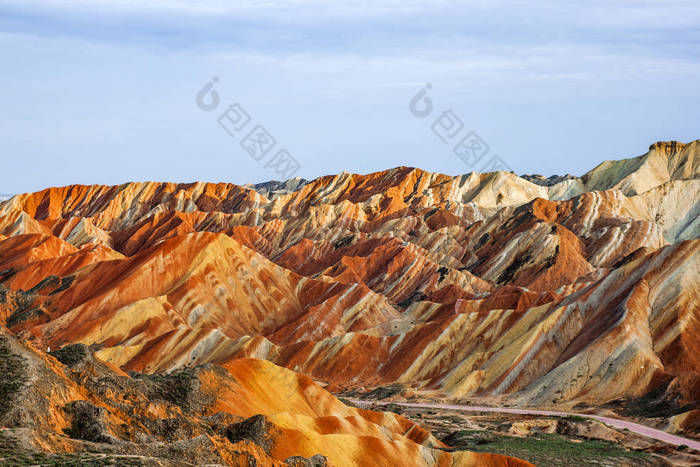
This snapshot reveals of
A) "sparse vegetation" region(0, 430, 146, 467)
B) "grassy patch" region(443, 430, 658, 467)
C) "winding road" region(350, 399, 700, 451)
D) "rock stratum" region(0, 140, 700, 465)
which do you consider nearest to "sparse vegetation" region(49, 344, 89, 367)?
"rock stratum" region(0, 140, 700, 465)

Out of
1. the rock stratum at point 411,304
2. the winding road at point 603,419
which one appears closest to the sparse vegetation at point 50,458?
the rock stratum at point 411,304

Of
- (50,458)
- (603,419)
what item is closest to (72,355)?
(50,458)

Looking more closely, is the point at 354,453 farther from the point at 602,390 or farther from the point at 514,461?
the point at 602,390

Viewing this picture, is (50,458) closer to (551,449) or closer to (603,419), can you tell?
(551,449)

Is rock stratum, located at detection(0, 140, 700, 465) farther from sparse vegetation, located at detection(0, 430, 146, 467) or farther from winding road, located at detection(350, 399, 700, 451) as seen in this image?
sparse vegetation, located at detection(0, 430, 146, 467)

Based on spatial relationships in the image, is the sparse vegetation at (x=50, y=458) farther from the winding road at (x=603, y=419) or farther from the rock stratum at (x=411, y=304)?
the winding road at (x=603, y=419)
